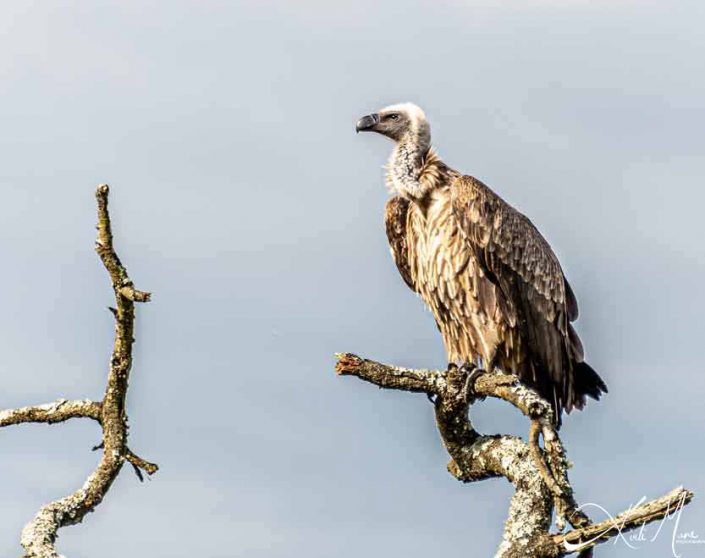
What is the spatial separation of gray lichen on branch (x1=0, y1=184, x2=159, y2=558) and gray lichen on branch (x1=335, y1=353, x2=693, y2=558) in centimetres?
182

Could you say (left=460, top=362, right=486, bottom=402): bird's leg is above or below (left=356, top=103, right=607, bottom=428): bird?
below

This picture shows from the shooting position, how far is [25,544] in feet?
26.9

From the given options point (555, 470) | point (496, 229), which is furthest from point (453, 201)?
point (555, 470)

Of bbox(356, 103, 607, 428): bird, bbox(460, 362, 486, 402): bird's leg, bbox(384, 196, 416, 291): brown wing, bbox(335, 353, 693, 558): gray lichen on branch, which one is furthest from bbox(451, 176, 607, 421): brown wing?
bbox(335, 353, 693, 558): gray lichen on branch

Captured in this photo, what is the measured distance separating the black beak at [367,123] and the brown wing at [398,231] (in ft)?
2.81

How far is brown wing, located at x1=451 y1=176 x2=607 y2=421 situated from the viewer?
540 inches

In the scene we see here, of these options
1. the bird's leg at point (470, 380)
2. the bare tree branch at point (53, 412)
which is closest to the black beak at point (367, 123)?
the bird's leg at point (470, 380)

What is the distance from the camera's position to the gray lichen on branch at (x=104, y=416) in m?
8.25

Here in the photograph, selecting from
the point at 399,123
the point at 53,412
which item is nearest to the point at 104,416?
the point at 53,412

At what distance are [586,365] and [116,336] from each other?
6.22 metres

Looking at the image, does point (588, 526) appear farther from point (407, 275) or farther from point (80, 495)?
point (407, 275)

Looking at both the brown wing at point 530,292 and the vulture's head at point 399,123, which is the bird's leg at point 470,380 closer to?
the brown wing at point 530,292

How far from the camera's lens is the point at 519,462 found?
32.6ft

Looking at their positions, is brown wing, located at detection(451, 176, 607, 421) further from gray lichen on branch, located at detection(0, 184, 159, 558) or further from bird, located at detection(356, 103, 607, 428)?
gray lichen on branch, located at detection(0, 184, 159, 558)
